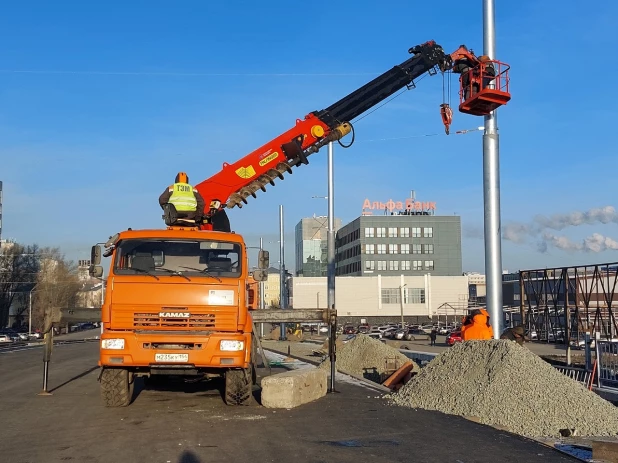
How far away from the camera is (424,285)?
99188 millimetres

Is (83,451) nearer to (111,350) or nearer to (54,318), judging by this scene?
(111,350)

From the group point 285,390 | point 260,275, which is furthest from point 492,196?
point 285,390

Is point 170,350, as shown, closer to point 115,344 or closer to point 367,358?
point 115,344

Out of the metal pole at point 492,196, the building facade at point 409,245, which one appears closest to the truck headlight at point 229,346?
the metal pole at point 492,196

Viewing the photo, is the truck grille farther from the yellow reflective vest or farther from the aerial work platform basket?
the aerial work platform basket

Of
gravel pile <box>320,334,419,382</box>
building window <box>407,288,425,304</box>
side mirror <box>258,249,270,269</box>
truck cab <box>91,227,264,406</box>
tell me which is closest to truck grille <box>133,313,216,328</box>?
truck cab <box>91,227,264,406</box>

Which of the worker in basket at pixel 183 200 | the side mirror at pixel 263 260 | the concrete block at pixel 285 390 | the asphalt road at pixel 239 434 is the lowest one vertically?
the asphalt road at pixel 239 434

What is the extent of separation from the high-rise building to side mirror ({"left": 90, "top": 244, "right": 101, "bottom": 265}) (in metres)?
111

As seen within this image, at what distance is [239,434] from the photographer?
9.45m

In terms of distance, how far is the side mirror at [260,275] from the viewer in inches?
484

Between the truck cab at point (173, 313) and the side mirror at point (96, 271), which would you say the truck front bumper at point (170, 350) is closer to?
the truck cab at point (173, 313)

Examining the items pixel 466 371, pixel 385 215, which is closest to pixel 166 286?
pixel 466 371

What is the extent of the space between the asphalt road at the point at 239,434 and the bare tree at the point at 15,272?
79766mm

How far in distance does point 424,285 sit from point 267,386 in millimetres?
89109
